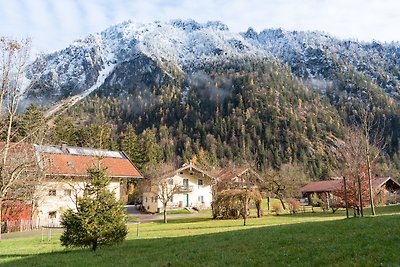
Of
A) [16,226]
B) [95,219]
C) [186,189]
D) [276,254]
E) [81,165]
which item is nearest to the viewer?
[276,254]

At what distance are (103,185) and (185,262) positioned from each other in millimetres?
8077

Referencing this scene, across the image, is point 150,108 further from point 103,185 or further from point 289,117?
point 103,185

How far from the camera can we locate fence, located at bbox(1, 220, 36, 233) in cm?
3894

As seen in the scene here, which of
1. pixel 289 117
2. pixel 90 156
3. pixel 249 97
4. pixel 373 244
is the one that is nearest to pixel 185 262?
pixel 373 244

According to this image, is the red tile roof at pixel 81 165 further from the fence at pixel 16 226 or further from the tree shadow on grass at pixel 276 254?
the tree shadow on grass at pixel 276 254

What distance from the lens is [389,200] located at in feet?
212

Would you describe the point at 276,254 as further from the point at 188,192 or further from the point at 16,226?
the point at 188,192

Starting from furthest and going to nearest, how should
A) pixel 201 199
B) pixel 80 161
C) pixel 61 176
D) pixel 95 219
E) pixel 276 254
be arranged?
1. pixel 201 199
2. pixel 80 161
3. pixel 61 176
4. pixel 95 219
5. pixel 276 254

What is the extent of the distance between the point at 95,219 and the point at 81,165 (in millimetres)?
38467

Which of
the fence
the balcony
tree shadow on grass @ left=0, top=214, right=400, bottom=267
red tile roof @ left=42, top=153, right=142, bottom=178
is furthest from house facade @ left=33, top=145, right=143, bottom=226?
tree shadow on grass @ left=0, top=214, right=400, bottom=267

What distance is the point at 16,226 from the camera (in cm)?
3981

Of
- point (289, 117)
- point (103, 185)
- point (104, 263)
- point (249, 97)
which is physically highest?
point (249, 97)

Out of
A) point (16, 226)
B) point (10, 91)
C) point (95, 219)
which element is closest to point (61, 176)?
point (16, 226)

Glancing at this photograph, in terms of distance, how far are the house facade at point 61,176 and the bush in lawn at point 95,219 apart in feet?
67.8
